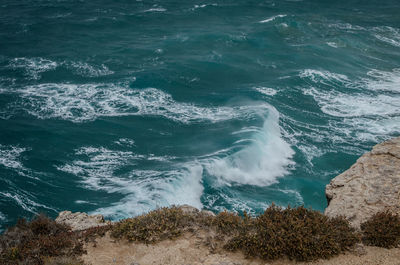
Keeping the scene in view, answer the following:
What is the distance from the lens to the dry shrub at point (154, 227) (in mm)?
11383

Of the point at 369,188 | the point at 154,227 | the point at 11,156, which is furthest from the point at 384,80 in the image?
the point at 11,156

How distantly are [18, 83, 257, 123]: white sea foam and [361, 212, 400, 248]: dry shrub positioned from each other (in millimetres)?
18184

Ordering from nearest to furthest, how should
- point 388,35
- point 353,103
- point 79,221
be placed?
point 79,221 < point 353,103 < point 388,35

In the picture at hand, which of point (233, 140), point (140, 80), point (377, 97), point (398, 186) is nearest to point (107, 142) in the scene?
point (233, 140)

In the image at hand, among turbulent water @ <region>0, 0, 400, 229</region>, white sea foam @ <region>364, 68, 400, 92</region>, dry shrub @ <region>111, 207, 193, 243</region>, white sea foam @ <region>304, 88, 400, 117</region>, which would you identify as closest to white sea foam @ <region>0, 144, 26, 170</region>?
turbulent water @ <region>0, 0, 400, 229</region>

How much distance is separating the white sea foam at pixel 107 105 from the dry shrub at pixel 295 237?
17.8m

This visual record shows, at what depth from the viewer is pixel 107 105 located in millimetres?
30469

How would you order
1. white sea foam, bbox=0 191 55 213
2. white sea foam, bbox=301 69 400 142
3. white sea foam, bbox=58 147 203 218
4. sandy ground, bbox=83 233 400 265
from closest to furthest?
sandy ground, bbox=83 233 400 265
white sea foam, bbox=58 147 203 218
white sea foam, bbox=0 191 55 213
white sea foam, bbox=301 69 400 142

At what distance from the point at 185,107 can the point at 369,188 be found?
19.3 m

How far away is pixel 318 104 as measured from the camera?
3103 centimetres

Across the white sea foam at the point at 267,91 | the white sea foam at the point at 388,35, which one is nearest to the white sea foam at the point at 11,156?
the white sea foam at the point at 267,91

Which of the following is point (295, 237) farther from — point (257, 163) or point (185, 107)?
point (185, 107)

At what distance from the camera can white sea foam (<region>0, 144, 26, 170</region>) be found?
23.1m

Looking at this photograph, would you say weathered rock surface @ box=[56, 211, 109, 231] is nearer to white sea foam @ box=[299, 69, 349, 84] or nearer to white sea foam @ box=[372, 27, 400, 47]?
white sea foam @ box=[299, 69, 349, 84]
